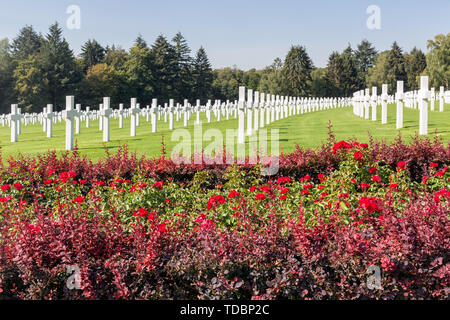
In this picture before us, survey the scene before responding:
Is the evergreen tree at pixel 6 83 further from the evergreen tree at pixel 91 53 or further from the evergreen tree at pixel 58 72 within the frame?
the evergreen tree at pixel 91 53

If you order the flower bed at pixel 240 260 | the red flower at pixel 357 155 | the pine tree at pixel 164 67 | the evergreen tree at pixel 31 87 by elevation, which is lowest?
the flower bed at pixel 240 260

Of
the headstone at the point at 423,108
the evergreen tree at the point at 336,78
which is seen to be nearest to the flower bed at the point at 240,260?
the headstone at the point at 423,108

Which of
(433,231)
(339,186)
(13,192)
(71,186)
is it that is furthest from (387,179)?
(13,192)

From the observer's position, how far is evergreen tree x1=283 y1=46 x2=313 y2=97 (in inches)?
4198

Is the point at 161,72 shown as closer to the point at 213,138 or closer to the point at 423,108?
the point at 213,138

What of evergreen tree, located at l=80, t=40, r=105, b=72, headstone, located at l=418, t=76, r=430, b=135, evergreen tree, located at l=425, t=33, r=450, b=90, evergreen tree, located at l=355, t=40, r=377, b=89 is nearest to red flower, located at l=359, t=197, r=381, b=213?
headstone, located at l=418, t=76, r=430, b=135

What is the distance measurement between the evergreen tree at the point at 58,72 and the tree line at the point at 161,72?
144mm

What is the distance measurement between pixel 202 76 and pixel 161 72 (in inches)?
498

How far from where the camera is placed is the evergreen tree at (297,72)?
106625 millimetres

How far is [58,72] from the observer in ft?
229

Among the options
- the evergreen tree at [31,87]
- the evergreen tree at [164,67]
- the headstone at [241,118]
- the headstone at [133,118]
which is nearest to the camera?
the headstone at [241,118]

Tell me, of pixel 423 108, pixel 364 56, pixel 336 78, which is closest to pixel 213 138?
pixel 423 108

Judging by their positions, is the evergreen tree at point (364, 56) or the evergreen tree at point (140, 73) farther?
the evergreen tree at point (364, 56)
